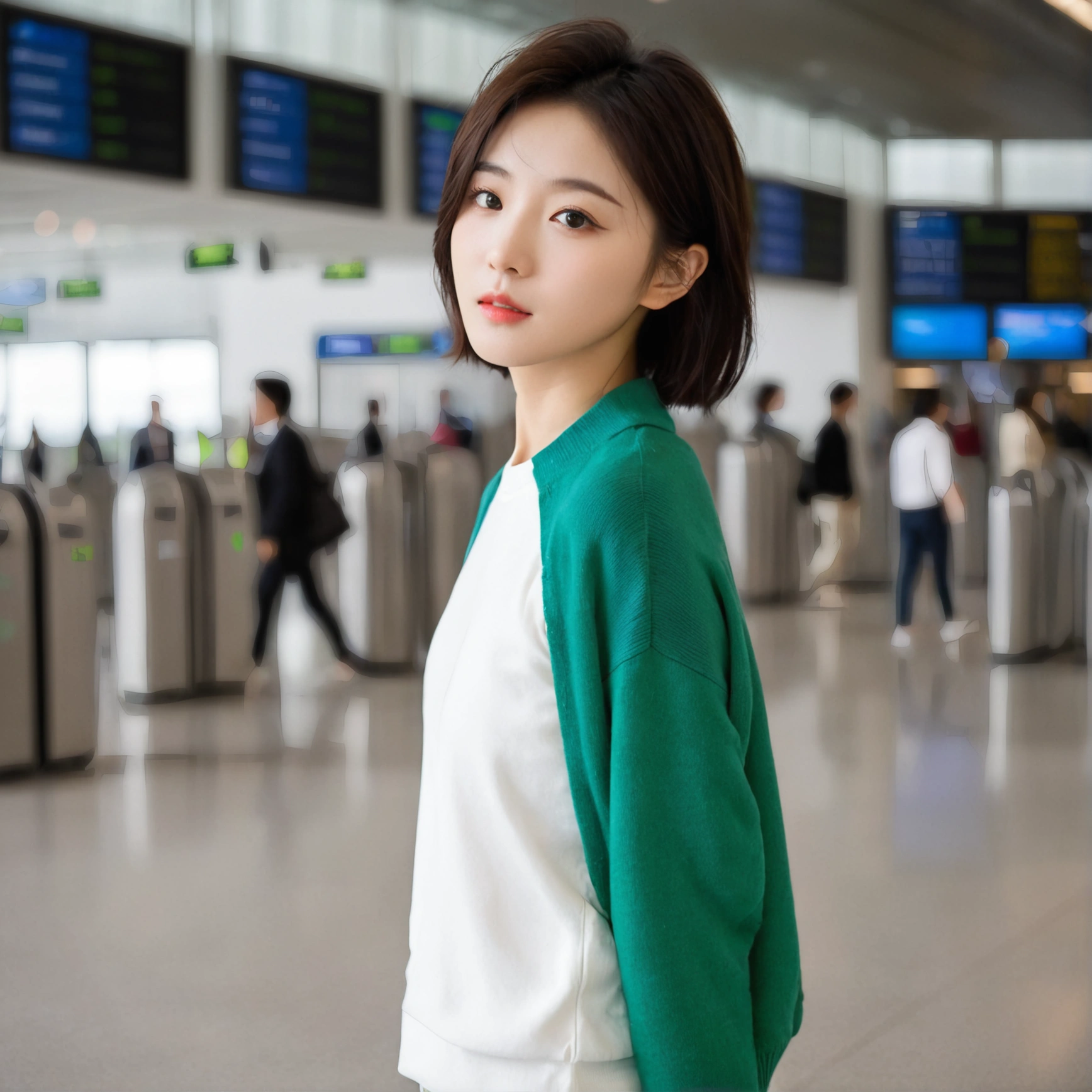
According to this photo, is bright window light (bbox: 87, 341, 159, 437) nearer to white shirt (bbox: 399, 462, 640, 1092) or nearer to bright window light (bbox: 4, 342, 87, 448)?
bright window light (bbox: 4, 342, 87, 448)

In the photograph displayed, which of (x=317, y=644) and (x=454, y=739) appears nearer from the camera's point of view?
(x=454, y=739)

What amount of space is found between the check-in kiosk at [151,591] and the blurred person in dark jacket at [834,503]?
5.38m

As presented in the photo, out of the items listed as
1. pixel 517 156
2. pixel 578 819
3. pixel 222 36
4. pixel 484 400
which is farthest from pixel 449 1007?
pixel 484 400

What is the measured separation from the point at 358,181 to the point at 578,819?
325 inches

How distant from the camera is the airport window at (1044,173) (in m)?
13.7

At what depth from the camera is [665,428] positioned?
1142mm

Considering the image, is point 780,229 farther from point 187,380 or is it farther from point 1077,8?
point 187,380

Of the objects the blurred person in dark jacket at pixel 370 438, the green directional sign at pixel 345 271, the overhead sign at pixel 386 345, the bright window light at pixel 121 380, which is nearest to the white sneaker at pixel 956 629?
the blurred person in dark jacket at pixel 370 438

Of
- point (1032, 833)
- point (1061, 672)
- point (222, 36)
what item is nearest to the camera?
point (1032, 833)

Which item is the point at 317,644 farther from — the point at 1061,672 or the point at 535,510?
the point at 535,510

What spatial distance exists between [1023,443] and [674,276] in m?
8.24

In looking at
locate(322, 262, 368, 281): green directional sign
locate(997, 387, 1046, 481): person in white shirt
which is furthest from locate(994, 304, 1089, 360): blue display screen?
locate(322, 262, 368, 281): green directional sign

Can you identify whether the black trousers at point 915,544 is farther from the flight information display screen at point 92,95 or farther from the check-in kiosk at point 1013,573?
the flight information display screen at point 92,95

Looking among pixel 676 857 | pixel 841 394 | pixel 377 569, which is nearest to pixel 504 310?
pixel 676 857
